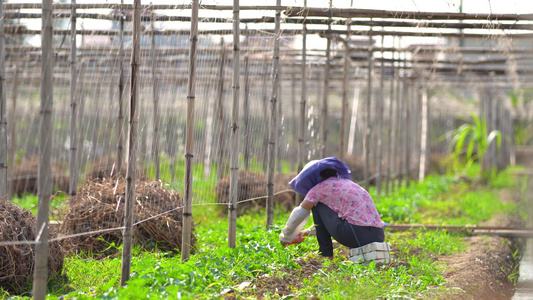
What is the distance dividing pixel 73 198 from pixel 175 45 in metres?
3.37

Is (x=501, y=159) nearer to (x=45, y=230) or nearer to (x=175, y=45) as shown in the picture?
(x=175, y=45)

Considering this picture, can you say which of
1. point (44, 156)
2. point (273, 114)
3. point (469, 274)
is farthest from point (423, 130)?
point (44, 156)

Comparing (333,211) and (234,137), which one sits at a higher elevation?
(234,137)

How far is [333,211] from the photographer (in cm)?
625

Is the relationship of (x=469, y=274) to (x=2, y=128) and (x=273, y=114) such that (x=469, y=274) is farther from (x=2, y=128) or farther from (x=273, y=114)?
(x=2, y=128)

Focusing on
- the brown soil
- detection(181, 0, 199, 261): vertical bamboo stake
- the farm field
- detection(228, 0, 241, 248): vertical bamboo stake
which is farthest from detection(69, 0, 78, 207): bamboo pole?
the brown soil

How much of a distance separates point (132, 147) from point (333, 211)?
2.33 meters

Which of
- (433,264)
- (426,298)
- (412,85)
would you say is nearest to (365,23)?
(433,264)

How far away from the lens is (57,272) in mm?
5434

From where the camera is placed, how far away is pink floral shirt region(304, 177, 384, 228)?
20.2ft

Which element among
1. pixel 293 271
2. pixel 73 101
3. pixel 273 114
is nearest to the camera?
pixel 293 271

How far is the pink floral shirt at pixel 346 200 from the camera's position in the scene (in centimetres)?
616

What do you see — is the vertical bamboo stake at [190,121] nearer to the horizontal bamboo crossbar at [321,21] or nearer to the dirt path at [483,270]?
the horizontal bamboo crossbar at [321,21]

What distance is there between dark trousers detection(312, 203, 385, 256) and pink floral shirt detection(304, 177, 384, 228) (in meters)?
0.05
